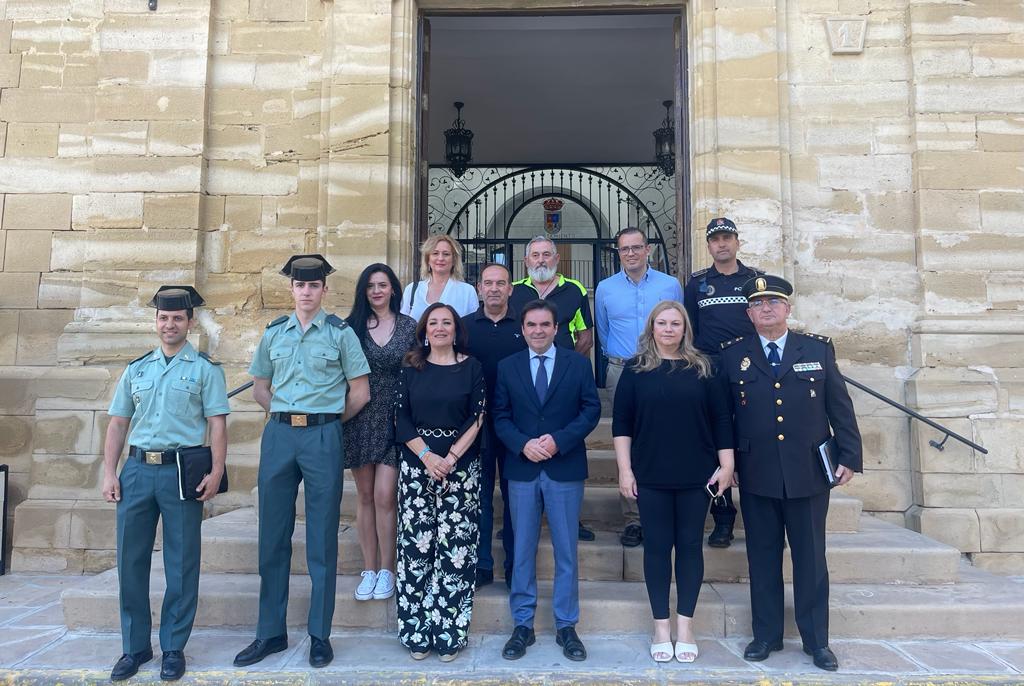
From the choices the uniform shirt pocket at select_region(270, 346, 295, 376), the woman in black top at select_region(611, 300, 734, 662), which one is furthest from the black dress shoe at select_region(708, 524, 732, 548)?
the uniform shirt pocket at select_region(270, 346, 295, 376)

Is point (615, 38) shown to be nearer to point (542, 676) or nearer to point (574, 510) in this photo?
point (574, 510)

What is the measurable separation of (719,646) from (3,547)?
524 centimetres

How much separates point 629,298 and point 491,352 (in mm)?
1077

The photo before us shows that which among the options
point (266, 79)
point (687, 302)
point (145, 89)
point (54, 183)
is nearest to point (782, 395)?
point (687, 302)

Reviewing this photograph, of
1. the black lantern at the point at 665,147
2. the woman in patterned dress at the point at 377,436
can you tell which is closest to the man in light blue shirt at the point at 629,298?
the woman in patterned dress at the point at 377,436

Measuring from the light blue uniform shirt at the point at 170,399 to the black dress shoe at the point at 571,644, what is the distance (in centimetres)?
204

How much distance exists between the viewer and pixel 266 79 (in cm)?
564

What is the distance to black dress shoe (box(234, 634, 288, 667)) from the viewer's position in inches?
126

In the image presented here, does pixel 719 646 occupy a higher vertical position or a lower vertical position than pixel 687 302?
lower

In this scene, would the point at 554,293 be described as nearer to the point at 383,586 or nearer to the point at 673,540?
the point at 673,540

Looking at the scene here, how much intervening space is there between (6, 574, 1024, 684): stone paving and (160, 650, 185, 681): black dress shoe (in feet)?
0.17

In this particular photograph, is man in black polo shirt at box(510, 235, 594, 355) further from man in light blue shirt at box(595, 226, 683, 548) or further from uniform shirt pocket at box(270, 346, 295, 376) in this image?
uniform shirt pocket at box(270, 346, 295, 376)

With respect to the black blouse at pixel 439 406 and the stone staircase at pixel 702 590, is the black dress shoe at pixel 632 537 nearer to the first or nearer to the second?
the stone staircase at pixel 702 590

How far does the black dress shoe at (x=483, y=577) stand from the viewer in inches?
147
